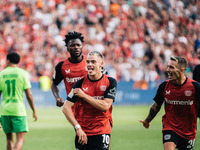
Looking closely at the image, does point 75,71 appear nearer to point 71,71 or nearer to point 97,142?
point 71,71

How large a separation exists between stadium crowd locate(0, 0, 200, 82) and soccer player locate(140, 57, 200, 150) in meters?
17.9

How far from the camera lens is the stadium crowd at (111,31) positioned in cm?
2603

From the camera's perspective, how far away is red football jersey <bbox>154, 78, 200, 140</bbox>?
23.5ft

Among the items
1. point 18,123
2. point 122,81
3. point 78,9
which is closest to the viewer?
point 18,123

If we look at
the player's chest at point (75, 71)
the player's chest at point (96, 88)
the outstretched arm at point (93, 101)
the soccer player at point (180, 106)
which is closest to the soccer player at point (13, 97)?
the player's chest at point (75, 71)

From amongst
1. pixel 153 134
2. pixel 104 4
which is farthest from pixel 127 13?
pixel 153 134

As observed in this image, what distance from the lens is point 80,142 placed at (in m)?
6.22

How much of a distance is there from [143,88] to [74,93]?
1867 centimetres

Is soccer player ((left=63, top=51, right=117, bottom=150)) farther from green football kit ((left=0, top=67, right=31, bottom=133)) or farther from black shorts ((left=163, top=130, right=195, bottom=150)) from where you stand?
green football kit ((left=0, top=67, right=31, bottom=133))

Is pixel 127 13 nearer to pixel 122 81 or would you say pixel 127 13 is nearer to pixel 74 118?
pixel 122 81

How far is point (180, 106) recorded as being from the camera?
720 centimetres

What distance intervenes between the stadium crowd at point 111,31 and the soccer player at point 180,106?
17868mm

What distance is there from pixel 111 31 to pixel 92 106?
22092 mm

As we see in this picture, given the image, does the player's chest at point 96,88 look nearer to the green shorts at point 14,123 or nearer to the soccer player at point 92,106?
the soccer player at point 92,106
